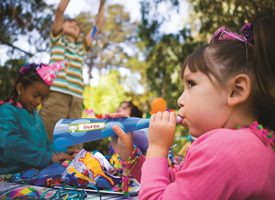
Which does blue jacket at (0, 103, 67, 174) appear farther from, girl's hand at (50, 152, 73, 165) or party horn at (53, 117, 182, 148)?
party horn at (53, 117, 182, 148)

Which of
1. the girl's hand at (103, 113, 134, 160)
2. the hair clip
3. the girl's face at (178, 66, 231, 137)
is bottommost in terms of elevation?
the girl's hand at (103, 113, 134, 160)

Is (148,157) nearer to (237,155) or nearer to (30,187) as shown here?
(237,155)

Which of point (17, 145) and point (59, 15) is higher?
point (59, 15)

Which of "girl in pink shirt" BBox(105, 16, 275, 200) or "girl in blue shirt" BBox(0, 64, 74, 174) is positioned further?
"girl in blue shirt" BBox(0, 64, 74, 174)

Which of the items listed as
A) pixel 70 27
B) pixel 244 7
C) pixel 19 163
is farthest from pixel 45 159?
pixel 244 7

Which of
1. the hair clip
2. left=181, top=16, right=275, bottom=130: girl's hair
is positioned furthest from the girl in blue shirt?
the hair clip

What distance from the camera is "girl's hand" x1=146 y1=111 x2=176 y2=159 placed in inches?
33.1

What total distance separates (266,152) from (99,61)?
15.6 metres

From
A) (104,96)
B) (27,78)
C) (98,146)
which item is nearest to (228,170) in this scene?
(27,78)

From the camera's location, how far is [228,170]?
642mm

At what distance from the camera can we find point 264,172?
2.16 ft

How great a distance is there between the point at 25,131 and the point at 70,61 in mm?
1223

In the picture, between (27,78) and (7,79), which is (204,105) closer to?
(27,78)

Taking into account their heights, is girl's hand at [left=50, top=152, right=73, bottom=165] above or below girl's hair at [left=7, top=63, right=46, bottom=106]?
below
